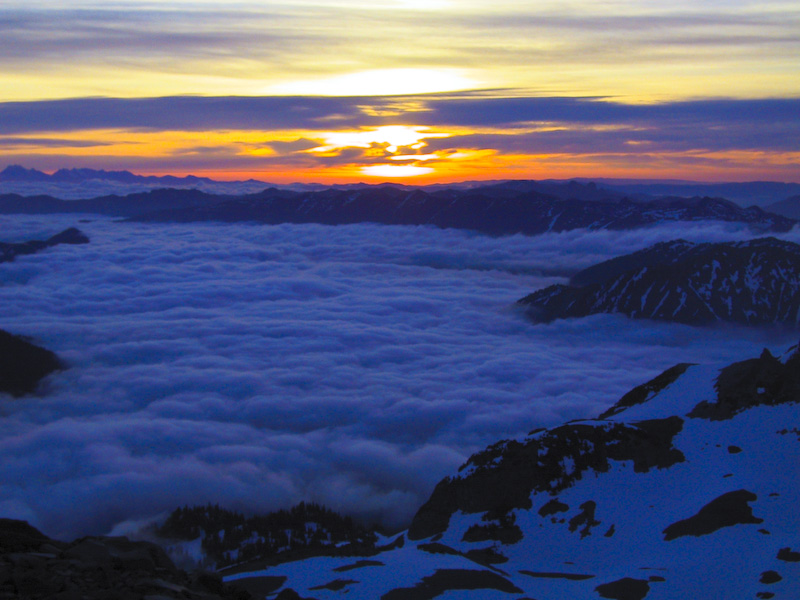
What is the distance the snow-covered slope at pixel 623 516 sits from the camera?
206 ft

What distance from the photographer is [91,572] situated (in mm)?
33219

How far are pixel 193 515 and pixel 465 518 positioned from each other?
250 ft

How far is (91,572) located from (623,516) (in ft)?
189

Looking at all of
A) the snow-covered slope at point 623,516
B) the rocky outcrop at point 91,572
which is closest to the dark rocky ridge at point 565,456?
the snow-covered slope at point 623,516

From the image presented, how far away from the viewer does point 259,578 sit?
70562 mm

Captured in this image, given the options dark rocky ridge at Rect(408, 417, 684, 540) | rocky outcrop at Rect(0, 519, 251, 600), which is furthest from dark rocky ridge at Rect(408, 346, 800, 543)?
rocky outcrop at Rect(0, 519, 251, 600)

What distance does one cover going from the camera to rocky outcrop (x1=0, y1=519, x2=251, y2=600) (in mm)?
30234

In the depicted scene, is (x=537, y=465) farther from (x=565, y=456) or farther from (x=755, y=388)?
(x=755, y=388)

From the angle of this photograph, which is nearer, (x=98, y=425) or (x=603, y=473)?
(x=603, y=473)

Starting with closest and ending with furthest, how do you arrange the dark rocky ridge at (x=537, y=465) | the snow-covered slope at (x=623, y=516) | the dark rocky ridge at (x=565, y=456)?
1. the snow-covered slope at (x=623, y=516)
2. the dark rocky ridge at (x=565, y=456)
3. the dark rocky ridge at (x=537, y=465)

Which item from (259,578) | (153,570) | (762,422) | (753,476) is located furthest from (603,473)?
(153,570)

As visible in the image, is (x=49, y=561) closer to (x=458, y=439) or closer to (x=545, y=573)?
(x=545, y=573)

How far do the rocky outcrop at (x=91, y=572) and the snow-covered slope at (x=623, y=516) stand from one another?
28.6 metres

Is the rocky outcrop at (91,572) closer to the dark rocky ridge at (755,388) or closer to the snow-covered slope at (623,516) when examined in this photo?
the snow-covered slope at (623,516)
